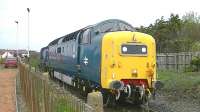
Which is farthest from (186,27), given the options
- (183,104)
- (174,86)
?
(183,104)

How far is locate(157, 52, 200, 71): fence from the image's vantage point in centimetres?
3534

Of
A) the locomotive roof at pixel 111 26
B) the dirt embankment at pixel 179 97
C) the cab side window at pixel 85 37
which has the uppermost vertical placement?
the locomotive roof at pixel 111 26

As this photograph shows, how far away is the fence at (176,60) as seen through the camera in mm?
35344

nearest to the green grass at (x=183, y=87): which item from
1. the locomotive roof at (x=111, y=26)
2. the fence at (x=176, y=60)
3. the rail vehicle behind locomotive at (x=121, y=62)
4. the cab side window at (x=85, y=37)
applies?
the rail vehicle behind locomotive at (x=121, y=62)

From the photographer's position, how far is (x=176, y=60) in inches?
1465

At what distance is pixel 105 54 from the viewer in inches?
641

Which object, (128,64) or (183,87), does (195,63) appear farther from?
(128,64)

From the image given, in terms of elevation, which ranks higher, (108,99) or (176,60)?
(176,60)

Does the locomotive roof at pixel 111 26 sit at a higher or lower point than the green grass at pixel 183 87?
higher

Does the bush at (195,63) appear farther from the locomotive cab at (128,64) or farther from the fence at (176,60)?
the locomotive cab at (128,64)

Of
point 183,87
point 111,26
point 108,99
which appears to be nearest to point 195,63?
point 183,87

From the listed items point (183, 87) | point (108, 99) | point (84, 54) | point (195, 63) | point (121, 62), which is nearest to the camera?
point (121, 62)

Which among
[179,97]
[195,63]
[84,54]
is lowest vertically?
[179,97]

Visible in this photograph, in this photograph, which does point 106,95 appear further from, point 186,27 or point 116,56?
point 186,27
